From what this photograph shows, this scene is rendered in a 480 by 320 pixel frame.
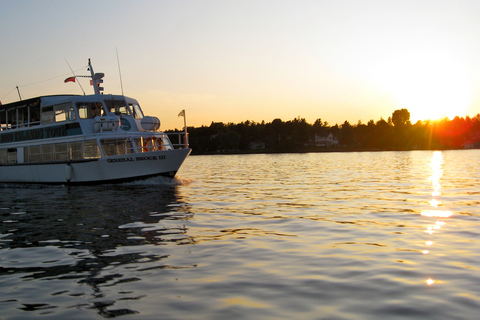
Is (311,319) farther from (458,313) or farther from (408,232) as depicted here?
(408,232)

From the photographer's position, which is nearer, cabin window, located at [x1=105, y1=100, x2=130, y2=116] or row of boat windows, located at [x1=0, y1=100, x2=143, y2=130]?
row of boat windows, located at [x1=0, y1=100, x2=143, y2=130]

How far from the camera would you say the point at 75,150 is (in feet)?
99.7

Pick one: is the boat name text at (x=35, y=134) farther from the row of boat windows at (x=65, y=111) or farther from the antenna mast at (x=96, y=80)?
the antenna mast at (x=96, y=80)

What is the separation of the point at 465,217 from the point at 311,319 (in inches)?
406

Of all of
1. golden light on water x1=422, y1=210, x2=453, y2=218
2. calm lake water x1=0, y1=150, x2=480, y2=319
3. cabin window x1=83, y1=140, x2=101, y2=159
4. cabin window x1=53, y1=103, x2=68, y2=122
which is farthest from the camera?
cabin window x1=53, y1=103, x2=68, y2=122

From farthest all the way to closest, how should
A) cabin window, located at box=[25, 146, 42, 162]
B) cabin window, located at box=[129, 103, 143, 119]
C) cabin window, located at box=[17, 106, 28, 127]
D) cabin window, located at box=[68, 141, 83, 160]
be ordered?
cabin window, located at box=[17, 106, 28, 127] < cabin window, located at box=[129, 103, 143, 119] < cabin window, located at box=[25, 146, 42, 162] < cabin window, located at box=[68, 141, 83, 160]

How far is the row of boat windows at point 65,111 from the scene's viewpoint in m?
31.0

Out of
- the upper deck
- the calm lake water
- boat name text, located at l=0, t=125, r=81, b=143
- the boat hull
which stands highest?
the upper deck

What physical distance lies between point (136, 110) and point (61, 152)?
5891 millimetres

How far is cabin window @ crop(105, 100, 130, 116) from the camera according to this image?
3206cm

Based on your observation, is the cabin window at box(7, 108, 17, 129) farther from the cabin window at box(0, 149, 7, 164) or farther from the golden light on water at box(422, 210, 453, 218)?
the golden light on water at box(422, 210, 453, 218)

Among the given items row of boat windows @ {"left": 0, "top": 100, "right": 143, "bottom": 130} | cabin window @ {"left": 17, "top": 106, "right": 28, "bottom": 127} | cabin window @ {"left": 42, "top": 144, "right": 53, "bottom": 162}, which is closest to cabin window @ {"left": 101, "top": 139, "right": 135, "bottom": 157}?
row of boat windows @ {"left": 0, "top": 100, "right": 143, "bottom": 130}

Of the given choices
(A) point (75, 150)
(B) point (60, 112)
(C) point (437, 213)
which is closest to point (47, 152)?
(B) point (60, 112)

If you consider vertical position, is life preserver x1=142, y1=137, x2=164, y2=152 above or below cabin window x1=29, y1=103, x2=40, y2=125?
below
